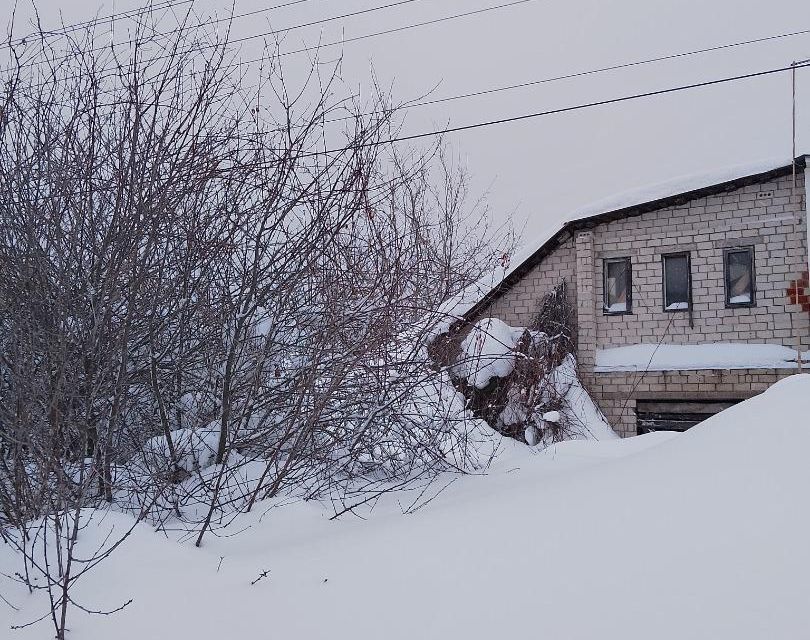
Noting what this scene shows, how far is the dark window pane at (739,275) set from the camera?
12.9m

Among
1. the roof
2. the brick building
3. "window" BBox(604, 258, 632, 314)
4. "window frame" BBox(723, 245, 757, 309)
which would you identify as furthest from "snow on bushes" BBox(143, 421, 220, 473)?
"window frame" BBox(723, 245, 757, 309)

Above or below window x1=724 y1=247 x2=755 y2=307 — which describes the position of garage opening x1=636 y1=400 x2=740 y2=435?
below

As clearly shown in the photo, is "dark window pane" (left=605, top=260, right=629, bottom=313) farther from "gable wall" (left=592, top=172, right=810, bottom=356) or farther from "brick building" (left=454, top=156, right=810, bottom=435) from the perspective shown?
"gable wall" (left=592, top=172, right=810, bottom=356)

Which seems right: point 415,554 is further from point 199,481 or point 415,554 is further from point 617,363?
point 617,363

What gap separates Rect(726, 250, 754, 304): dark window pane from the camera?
12859mm

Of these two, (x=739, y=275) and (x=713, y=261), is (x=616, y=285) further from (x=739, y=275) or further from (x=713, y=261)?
(x=739, y=275)

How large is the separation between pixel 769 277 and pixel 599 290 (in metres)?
2.61

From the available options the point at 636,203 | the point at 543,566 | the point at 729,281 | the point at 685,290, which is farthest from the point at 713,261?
the point at 543,566

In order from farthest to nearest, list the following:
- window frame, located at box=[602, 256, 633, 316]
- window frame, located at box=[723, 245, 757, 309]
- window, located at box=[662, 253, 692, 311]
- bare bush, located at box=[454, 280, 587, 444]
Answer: window frame, located at box=[602, 256, 633, 316], window, located at box=[662, 253, 692, 311], window frame, located at box=[723, 245, 757, 309], bare bush, located at box=[454, 280, 587, 444]

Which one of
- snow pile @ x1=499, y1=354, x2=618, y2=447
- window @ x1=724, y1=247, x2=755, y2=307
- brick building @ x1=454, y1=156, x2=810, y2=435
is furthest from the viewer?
window @ x1=724, y1=247, x2=755, y2=307

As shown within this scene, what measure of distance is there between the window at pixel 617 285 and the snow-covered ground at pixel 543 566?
32.4 ft

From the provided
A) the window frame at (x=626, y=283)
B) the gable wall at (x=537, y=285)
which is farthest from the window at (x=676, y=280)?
the gable wall at (x=537, y=285)

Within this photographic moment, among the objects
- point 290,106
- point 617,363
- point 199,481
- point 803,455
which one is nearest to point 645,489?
point 803,455

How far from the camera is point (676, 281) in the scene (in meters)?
13.4
